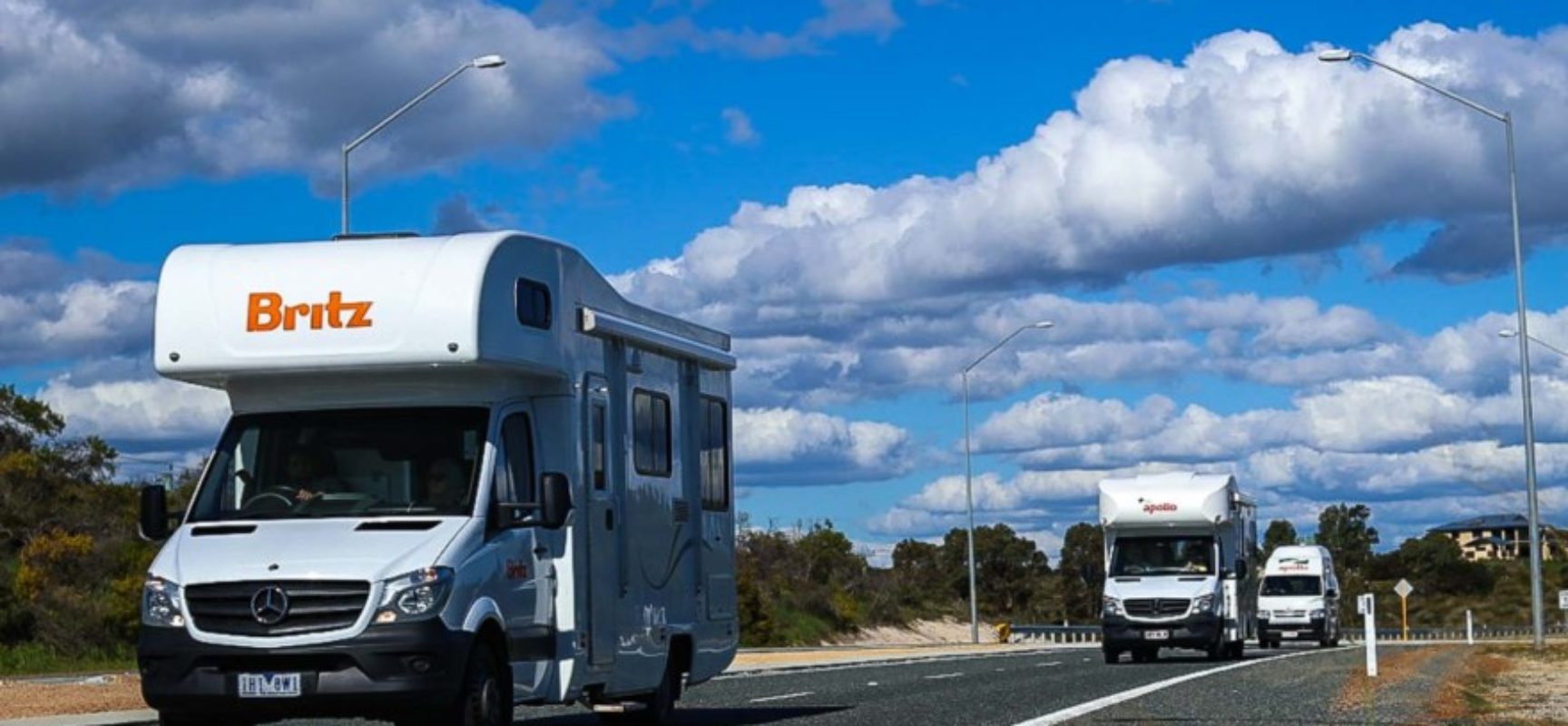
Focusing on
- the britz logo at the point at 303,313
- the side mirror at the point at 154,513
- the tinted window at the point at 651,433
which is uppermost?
the britz logo at the point at 303,313

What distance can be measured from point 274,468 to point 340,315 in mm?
1065

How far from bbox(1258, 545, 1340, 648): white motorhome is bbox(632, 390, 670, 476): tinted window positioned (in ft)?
123

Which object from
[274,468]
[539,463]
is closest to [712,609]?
[539,463]

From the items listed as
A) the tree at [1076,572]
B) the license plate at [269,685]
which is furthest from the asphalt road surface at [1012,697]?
the tree at [1076,572]

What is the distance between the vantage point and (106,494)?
51.4 m

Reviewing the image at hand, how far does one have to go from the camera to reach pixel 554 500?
14711 millimetres

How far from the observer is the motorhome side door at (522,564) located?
1488 cm

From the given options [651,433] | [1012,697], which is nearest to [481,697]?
[651,433]

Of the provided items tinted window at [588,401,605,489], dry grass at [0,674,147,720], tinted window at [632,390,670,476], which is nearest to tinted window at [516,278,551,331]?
tinted window at [588,401,605,489]

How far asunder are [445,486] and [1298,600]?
4319 centimetres

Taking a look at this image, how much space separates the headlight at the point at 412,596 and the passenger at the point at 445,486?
85cm

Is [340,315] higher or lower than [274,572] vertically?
higher

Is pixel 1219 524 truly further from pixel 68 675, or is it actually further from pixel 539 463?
pixel 539 463

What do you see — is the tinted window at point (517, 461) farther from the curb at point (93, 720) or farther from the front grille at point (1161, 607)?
the front grille at point (1161, 607)
